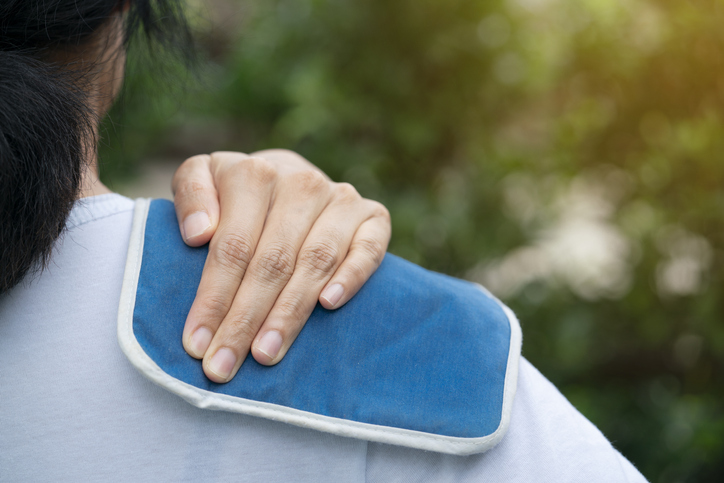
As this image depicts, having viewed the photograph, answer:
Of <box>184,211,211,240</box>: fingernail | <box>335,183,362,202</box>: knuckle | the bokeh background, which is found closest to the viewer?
<box>184,211,211,240</box>: fingernail

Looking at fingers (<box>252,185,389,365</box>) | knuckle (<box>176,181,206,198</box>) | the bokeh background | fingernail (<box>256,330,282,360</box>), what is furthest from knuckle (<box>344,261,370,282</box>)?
the bokeh background

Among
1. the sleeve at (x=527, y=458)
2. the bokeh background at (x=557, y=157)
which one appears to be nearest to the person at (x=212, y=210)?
the sleeve at (x=527, y=458)

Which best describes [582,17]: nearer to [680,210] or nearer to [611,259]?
[680,210]

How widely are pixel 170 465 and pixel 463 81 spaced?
1994 mm

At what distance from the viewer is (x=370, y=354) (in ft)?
1.94

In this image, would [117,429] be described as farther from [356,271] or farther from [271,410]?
[356,271]

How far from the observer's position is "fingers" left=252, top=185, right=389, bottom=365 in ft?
1.92

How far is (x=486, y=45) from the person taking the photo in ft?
6.98

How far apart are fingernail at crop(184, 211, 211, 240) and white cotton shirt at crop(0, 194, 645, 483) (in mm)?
73

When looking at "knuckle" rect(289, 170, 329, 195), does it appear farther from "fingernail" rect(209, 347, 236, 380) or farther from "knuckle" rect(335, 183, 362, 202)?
"fingernail" rect(209, 347, 236, 380)

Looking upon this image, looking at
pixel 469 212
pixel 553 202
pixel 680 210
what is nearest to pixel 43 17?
pixel 469 212

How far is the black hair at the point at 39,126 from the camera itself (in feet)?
1.70

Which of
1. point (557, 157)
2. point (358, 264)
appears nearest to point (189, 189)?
point (358, 264)

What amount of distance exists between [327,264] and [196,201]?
20 cm
